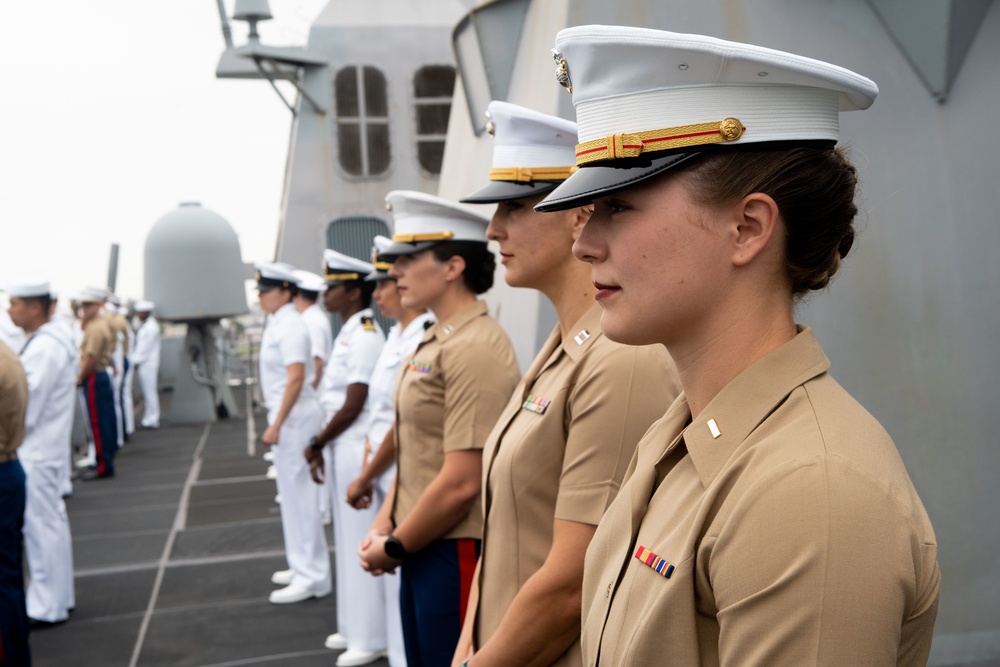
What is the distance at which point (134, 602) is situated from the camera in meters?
6.18

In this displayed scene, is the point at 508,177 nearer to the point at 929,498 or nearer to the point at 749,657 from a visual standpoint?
the point at 749,657

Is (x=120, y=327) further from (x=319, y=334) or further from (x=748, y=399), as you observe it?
(x=748, y=399)

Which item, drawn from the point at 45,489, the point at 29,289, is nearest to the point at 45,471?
the point at 45,489

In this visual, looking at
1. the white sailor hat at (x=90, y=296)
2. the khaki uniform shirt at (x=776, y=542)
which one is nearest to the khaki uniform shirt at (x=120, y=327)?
the white sailor hat at (x=90, y=296)

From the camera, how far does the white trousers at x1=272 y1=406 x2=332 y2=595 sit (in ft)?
19.7

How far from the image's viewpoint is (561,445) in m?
1.97

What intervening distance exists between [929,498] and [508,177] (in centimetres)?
193

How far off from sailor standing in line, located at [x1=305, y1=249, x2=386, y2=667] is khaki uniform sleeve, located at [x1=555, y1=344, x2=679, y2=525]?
3240 millimetres

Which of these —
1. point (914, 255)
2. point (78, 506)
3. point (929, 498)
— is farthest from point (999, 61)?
point (78, 506)

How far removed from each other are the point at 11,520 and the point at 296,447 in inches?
71.5

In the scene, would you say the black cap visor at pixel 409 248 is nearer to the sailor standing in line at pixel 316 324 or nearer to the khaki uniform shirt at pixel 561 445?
the khaki uniform shirt at pixel 561 445

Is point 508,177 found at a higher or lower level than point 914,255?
higher

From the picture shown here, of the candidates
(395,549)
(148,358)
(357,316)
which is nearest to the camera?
(395,549)

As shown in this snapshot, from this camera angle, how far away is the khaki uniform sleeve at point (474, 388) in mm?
2811
